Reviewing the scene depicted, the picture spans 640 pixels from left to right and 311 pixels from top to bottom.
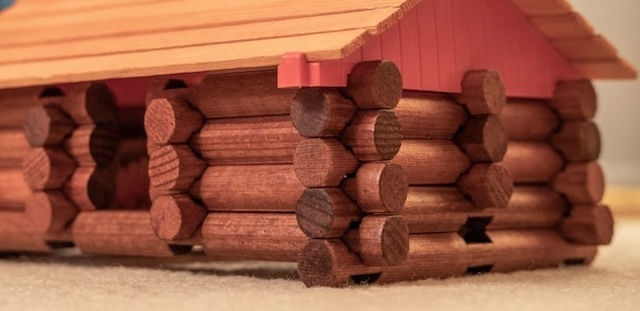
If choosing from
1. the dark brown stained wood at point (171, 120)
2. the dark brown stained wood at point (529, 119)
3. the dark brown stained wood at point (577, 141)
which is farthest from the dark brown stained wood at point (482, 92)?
the dark brown stained wood at point (171, 120)

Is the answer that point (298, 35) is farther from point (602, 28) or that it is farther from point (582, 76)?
point (602, 28)

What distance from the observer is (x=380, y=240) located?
17.1ft

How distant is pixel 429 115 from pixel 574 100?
1.28 m

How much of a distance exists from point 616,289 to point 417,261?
91 centimetres

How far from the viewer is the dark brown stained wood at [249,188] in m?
5.54

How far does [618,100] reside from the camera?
38.5 ft

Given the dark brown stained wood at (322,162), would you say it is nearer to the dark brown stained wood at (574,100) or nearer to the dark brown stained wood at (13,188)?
the dark brown stained wood at (574,100)

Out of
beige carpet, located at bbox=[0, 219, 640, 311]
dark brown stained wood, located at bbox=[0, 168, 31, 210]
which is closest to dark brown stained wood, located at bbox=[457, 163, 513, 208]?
beige carpet, located at bbox=[0, 219, 640, 311]

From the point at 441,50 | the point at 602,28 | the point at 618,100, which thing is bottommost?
the point at 618,100

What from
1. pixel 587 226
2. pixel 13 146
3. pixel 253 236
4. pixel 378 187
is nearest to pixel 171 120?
pixel 253 236

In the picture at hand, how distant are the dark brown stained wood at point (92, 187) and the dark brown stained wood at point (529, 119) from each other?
85.5 inches

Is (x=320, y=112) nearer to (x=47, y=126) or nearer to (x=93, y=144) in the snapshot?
(x=93, y=144)

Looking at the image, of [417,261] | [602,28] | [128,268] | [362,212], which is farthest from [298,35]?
[602,28]

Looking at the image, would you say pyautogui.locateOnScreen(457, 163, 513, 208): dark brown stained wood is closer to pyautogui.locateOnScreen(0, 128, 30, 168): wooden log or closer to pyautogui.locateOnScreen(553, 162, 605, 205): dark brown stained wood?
pyautogui.locateOnScreen(553, 162, 605, 205): dark brown stained wood
